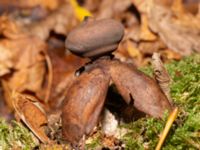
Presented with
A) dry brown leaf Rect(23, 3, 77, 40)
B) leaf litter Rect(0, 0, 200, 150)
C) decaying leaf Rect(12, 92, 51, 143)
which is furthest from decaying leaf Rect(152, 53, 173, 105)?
dry brown leaf Rect(23, 3, 77, 40)

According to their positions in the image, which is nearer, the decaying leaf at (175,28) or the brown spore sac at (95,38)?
the brown spore sac at (95,38)

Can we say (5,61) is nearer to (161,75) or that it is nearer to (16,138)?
(16,138)

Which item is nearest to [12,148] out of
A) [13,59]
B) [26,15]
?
[13,59]

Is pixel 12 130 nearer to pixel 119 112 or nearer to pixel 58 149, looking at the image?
pixel 58 149

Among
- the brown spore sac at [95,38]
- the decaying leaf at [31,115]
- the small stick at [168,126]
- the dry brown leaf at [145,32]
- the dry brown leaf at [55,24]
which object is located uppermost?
Answer: the brown spore sac at [95,38]

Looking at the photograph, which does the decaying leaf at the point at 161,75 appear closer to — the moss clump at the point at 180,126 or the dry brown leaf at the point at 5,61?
the moss clump at the point at 180,126

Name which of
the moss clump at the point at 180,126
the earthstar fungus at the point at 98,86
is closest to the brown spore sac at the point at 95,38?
the earthstar fungus at the point at 98,86

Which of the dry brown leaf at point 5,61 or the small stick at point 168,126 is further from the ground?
the small stick at point 168,126
